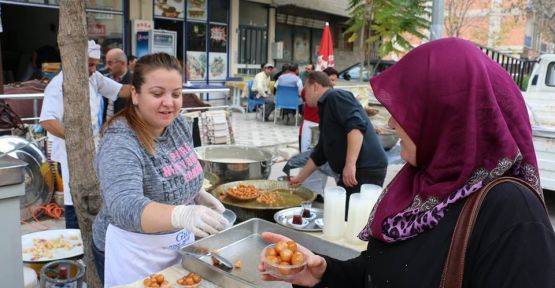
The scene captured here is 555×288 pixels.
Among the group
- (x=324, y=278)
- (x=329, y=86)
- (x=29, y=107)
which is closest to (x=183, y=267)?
(x=324, y=278)

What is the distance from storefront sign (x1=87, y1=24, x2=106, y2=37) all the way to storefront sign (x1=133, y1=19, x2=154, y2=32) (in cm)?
78

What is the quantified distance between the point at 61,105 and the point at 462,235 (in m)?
3.60

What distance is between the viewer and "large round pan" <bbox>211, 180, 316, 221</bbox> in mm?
3176

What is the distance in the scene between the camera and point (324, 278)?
1.71m

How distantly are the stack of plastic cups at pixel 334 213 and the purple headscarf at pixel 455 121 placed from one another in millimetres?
1371

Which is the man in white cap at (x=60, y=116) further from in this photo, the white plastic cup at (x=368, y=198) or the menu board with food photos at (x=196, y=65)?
the menu board with food photos at (x=196, y=65)

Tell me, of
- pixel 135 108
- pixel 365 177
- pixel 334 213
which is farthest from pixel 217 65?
pixel 135 108

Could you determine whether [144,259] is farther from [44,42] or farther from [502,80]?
[44,42]

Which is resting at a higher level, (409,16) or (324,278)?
(409,16)

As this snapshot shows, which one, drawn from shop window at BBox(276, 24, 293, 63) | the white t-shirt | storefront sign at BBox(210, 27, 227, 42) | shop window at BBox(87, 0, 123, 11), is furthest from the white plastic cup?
shop window at BBox(276, 24, 293, 63)

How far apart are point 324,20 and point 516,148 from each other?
19662mm

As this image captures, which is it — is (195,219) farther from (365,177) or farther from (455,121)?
(365,177)

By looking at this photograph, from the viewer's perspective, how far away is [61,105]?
3.90 m

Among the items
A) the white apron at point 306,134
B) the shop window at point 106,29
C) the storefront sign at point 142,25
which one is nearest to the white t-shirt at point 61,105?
the white apron at point 306,134
